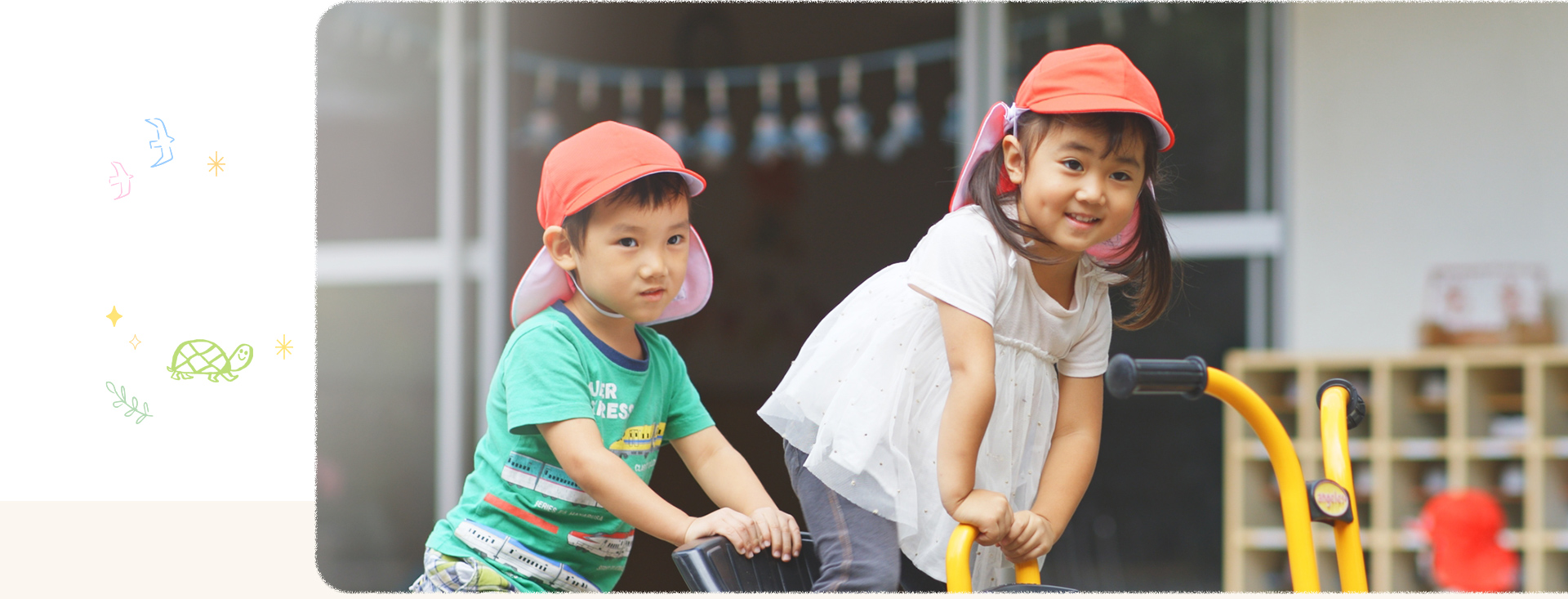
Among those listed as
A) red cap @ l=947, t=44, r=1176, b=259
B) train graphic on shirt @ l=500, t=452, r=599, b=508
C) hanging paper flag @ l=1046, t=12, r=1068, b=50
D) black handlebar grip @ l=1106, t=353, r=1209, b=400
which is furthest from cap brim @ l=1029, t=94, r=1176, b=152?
hanging paper flag @ l=1046, t=12, r=1068, b=50

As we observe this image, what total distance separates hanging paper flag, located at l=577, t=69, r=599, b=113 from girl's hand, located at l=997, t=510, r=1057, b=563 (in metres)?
1.72

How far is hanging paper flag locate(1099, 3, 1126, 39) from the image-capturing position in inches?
89.6

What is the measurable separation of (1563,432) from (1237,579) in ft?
2.10

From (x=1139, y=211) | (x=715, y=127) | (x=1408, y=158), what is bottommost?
(x=1139, y=211)

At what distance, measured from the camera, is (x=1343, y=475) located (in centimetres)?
74

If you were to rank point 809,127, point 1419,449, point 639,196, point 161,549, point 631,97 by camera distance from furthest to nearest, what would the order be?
point 809,127, point 631,97, point 1419,449, point 161,549, point 639,196

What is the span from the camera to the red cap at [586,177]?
2.61 ft

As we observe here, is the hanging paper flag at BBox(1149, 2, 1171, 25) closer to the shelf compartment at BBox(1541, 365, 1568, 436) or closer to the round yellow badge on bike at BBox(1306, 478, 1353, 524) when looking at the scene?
the shelf compartment at BBox(1541, 365, 1568, 436)

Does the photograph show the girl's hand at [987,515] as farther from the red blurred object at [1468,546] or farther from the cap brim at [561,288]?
the red blurred object at [1468,546]

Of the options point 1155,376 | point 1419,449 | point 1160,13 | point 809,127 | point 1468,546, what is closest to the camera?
point 1155,376

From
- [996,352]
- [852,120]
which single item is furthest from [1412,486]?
[996,352]

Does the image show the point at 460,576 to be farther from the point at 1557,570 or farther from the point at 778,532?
the point at 1557,570

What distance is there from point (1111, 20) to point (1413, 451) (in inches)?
39.8

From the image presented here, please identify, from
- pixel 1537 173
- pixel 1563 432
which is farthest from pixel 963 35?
pixel 1563 432
